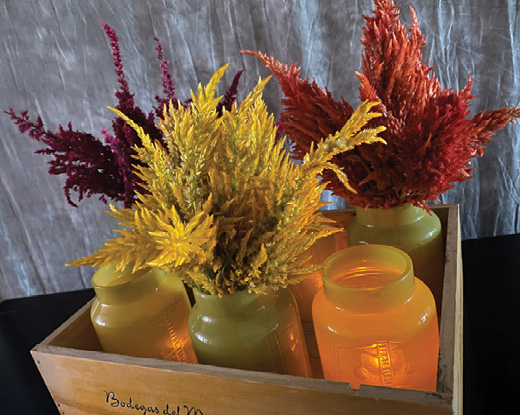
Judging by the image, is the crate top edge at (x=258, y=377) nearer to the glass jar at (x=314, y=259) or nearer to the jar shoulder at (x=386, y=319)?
the jar shoulder at (x=386, y=319)

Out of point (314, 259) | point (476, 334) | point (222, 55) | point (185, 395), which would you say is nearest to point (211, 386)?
point (185, 395)

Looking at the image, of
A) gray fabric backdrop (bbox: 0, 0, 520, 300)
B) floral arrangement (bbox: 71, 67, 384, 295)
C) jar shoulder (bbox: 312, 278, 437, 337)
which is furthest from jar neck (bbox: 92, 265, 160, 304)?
gray fabric backdrop (bbox: 0, 0, 520, 300)

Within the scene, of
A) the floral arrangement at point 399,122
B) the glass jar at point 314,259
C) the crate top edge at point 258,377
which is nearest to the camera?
the crate top edge at point 258,377

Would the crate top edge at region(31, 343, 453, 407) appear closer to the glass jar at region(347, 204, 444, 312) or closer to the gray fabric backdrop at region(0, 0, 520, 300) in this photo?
the glass jar at region(347, 204, 444, 312)

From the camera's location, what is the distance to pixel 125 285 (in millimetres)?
487

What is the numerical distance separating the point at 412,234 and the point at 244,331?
0.24 m

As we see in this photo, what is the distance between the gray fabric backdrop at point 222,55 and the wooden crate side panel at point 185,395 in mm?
573

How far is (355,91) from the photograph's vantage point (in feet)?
2.75

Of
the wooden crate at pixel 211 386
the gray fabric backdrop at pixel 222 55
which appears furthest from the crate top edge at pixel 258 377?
the gray fabric backdrop at pixel 222 55

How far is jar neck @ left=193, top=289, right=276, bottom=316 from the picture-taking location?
42 cm

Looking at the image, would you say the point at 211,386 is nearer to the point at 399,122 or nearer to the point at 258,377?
the point at 258,377

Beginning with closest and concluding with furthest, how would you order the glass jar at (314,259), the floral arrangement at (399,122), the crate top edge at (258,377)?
the crate top edge at (258,377), the floral arrangement at (399,122), the glass jar at (314,259)

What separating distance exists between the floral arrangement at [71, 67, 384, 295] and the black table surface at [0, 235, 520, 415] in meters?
0.31

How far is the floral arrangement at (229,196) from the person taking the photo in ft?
1.21
